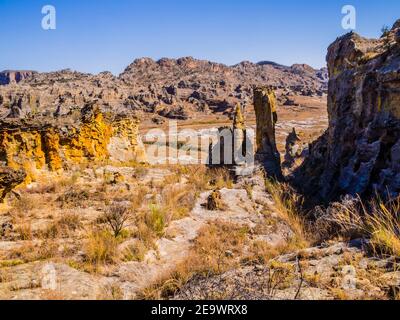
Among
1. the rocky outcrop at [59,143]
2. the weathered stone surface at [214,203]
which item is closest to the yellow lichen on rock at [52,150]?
the rocky outcrop at [59,143]

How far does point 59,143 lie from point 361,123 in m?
10.8

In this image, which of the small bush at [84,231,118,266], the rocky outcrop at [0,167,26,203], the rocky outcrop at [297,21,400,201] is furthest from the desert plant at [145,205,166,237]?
the rocky outcrop at [297,21,400,201]

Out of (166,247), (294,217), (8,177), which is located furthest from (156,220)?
(8,177)

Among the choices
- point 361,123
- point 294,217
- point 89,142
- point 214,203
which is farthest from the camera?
point 89,142

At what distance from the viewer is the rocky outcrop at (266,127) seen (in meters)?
14.8

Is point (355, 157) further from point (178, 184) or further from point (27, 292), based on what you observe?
point (27, 292)

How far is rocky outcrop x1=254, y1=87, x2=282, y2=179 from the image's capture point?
1482 cm

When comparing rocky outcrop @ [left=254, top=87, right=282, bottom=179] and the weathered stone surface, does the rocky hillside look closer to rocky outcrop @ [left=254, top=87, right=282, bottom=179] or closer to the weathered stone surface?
rocky outcrop @ [left=254, top=87, right=282, bottom=179]

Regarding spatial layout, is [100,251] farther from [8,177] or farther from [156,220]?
[8,177]

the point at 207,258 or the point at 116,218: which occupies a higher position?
the point at 116,218

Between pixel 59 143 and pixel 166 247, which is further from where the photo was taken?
pixel 59 143

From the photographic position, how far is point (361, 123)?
1070 centimetres

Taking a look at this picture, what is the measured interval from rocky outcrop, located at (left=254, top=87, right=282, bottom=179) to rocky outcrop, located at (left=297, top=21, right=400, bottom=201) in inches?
65.7
